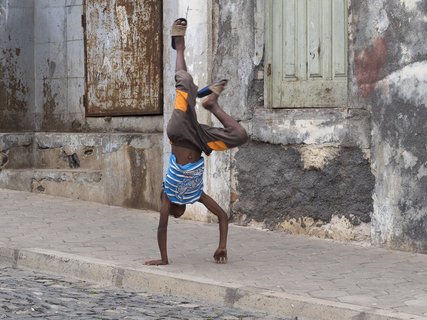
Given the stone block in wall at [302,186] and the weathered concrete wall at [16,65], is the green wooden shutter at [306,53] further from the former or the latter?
the weathered concrete wall at [16,65]

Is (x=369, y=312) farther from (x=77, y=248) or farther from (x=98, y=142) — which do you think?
(x=98, y=142)

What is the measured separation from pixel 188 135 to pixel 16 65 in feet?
19.0

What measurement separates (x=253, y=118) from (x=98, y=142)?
8.14 ft

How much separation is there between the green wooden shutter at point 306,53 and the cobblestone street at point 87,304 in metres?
3.12

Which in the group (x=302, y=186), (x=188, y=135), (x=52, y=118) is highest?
(x=52, y=118)

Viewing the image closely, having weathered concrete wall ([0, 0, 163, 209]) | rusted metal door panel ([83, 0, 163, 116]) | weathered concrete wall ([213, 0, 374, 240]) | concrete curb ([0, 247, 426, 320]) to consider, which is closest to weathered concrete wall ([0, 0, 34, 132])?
weathered concrete wall ([0, 0, 163, 209])

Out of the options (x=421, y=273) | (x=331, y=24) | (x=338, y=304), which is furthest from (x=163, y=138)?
(x=338, y=304)

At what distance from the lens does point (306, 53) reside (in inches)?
386

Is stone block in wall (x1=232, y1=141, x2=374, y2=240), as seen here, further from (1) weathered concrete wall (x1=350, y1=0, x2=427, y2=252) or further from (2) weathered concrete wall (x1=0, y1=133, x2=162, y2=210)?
(2) weathered concrete wall (x1=0, y1=133, x2=162, y2=210)

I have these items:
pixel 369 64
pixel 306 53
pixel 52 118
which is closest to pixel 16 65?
pixel 52 118

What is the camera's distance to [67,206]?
11.3 m

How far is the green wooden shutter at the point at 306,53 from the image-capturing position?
31.3 ft

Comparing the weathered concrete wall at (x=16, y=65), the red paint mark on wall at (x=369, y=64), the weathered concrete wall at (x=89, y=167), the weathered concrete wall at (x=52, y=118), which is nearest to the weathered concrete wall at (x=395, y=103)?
the red paint mark on wall at (x=369, y=64)

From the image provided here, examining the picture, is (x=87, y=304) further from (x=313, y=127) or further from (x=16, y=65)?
(x=16, y=65)
